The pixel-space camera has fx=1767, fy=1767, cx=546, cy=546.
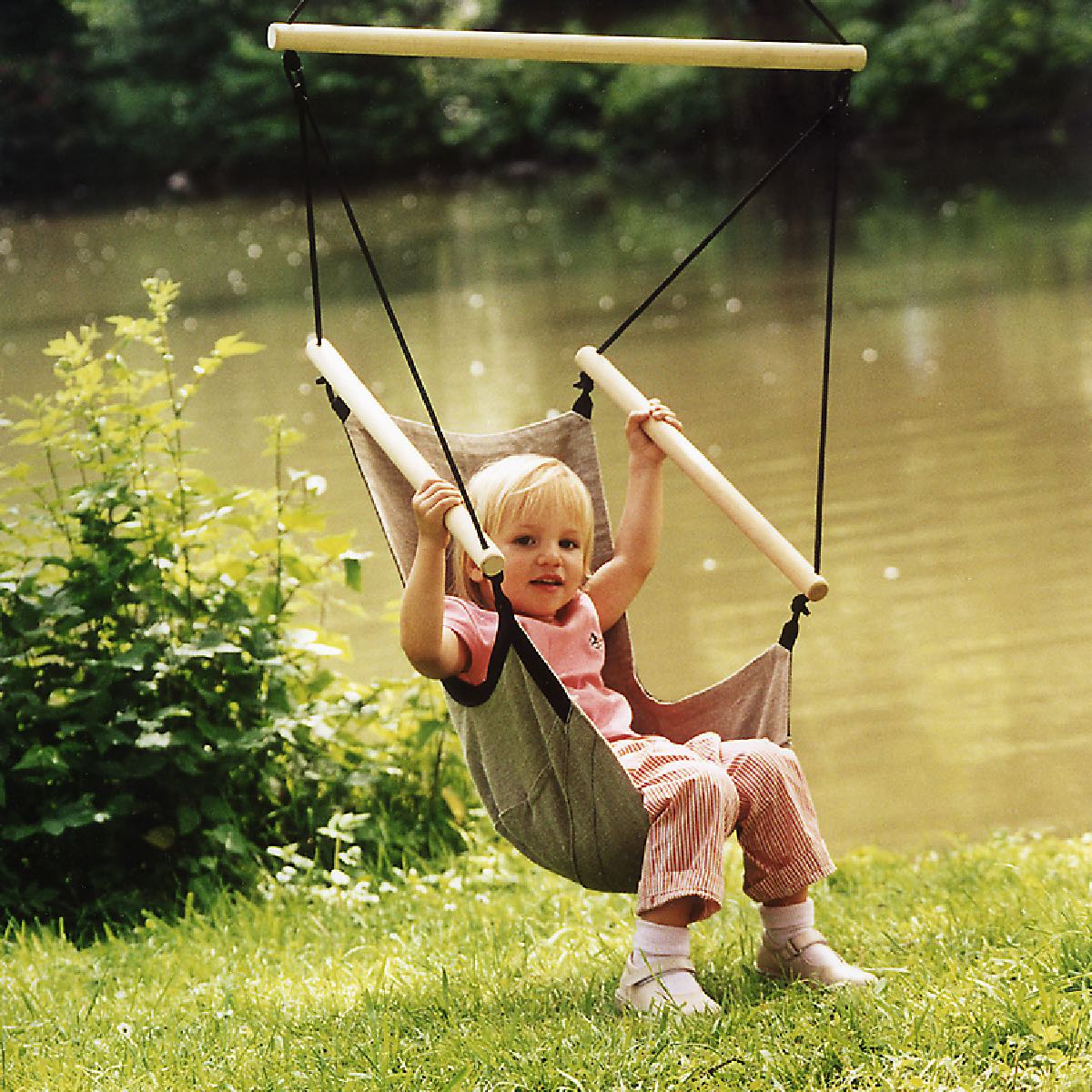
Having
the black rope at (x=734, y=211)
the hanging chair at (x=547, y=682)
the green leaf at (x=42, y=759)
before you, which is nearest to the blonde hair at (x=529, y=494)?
the hanging chair at (x=547, y=682)

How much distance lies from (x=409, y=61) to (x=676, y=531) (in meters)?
22.2

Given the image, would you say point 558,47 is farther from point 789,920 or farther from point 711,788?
point 789,920

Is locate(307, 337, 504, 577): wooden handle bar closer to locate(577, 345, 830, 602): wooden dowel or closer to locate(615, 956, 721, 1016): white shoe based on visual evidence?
locate(577, 345, 830, 602): wooden dowel

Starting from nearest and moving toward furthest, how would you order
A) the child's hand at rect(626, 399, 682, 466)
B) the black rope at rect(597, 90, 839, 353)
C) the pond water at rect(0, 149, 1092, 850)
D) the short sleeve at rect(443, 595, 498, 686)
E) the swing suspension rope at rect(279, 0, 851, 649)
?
the swing suspension rope at rect(279, 0, 851, 649) < the short sleeve at rect(443, 595, 498, 686) < the black rope at rect(597, 90, 839, 353) < the child's hand at rect(626, 399, 682, 466) < the pond water at rect(0, 149, 1092, 850)

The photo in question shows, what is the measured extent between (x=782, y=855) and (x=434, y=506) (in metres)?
0.68

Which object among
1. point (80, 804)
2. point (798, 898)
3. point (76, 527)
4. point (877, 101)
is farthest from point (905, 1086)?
point (877, 101)

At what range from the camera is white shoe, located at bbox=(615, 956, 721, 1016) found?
2.23 m

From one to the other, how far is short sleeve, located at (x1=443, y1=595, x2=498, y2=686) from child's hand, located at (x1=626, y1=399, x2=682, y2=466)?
0.42 meters

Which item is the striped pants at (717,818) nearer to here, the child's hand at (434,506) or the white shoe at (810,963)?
the white shoe at (810,963)

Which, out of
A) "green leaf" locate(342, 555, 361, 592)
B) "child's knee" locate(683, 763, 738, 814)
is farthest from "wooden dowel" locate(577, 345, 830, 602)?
"green leaf" locate(342, 555, 361, 592)

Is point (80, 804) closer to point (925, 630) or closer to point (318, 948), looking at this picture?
point (318, 948)

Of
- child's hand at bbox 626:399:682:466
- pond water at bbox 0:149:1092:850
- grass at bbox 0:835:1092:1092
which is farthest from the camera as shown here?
pond water at bbox 0:149:1092:850

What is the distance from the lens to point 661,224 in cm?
1641

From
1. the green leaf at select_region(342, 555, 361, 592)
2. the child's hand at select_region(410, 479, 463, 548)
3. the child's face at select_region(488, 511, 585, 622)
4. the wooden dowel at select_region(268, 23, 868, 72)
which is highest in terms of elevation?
the wooden dowel at select_region(268, 23, 868, 72)
